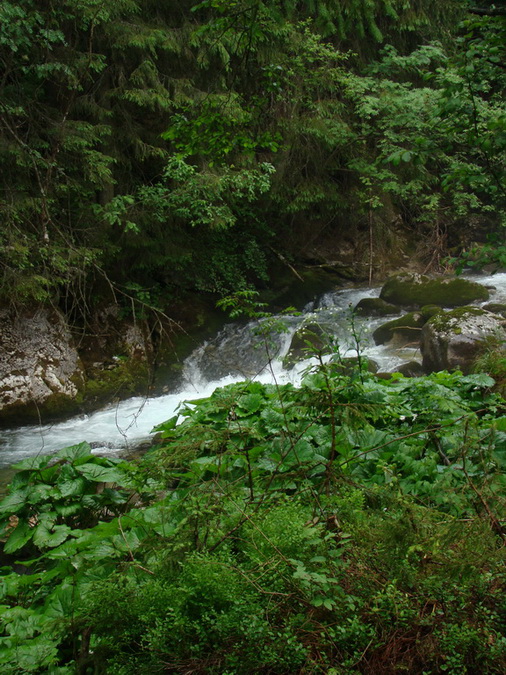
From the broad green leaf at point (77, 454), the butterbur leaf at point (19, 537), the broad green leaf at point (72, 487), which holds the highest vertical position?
the broad green leaf at point (77, 454)

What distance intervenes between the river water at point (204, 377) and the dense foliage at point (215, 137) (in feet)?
5.41

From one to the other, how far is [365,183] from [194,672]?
41.5 feet

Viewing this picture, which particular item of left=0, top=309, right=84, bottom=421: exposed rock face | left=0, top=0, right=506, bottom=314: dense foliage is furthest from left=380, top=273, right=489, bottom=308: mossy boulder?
left=0, top=309, right=84, bottom=421: exposed rock face

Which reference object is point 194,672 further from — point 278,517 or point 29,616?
point 29,616

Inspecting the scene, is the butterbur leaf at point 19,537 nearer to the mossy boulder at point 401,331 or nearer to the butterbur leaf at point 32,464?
the butterbur leaf at point 32,464

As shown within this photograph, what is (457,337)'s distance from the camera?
802 centimetres

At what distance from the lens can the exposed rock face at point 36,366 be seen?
8.20m

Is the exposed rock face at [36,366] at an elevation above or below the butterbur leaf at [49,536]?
below

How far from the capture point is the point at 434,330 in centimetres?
838

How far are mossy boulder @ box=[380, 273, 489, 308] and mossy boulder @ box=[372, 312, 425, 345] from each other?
1.45 m

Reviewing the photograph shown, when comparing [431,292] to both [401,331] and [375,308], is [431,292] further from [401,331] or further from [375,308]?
[401,331]

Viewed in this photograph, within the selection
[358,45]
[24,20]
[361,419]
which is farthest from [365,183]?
A: [361,419]

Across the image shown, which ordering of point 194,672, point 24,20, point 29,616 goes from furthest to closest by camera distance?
point 24,20, point 29,616, point 194,672

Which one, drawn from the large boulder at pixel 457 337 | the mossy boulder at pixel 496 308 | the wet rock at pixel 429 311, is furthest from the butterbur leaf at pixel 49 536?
the mossy boulder at pixel 496 308
